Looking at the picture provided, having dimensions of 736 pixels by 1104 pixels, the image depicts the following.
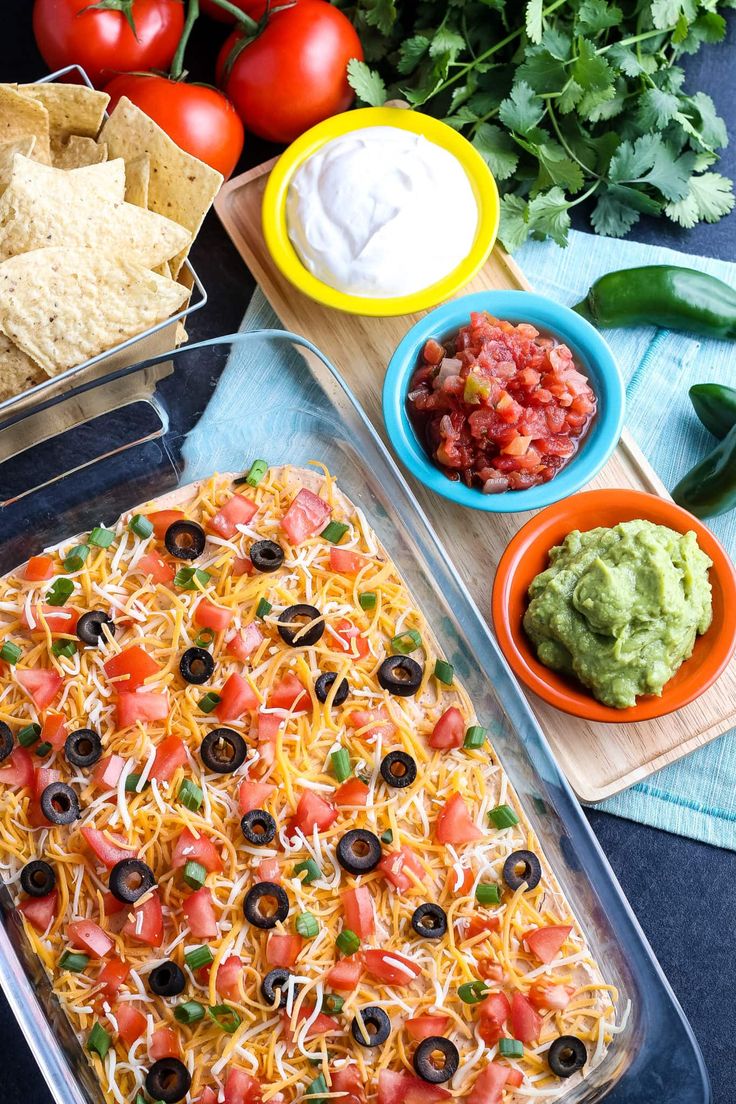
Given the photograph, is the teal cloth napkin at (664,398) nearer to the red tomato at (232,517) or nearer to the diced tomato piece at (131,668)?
the red tomato at (232,517)

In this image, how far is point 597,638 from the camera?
→ 307 cm

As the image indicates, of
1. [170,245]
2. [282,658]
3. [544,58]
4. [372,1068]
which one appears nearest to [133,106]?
[170,245]

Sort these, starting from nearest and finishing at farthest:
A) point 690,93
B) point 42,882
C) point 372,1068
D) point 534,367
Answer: point 372,1068, point 42,882, point 534,367, point 690,93

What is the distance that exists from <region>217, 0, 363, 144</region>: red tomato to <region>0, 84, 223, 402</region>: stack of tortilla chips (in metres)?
0.55

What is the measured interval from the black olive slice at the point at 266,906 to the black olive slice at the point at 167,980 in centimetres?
22

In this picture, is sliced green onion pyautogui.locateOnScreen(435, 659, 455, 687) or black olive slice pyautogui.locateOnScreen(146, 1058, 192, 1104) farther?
sliced green onion pyautogui.locateOnScreen(435, 659, 455, 687)

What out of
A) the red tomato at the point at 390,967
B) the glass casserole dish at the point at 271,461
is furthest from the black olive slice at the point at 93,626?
the red tomato at the point at 390,967

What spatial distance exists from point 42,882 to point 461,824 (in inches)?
44.8

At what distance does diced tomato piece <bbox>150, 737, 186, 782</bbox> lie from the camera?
2912 mm

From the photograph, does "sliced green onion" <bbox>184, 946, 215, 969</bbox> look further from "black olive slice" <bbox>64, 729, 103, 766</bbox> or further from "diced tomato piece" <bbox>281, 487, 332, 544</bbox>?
"diced tomato piece" <bbox>281, 487, 332, 544</bbox>

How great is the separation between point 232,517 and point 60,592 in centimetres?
54

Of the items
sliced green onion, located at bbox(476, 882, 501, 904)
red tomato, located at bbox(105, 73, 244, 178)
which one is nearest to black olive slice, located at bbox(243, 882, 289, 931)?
sliced green onion, located at bbox(476, 882, 501, 904)

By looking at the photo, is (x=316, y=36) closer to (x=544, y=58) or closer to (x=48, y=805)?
(x=544, y=58)

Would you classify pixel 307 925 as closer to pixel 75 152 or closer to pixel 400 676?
pixel 400 676
